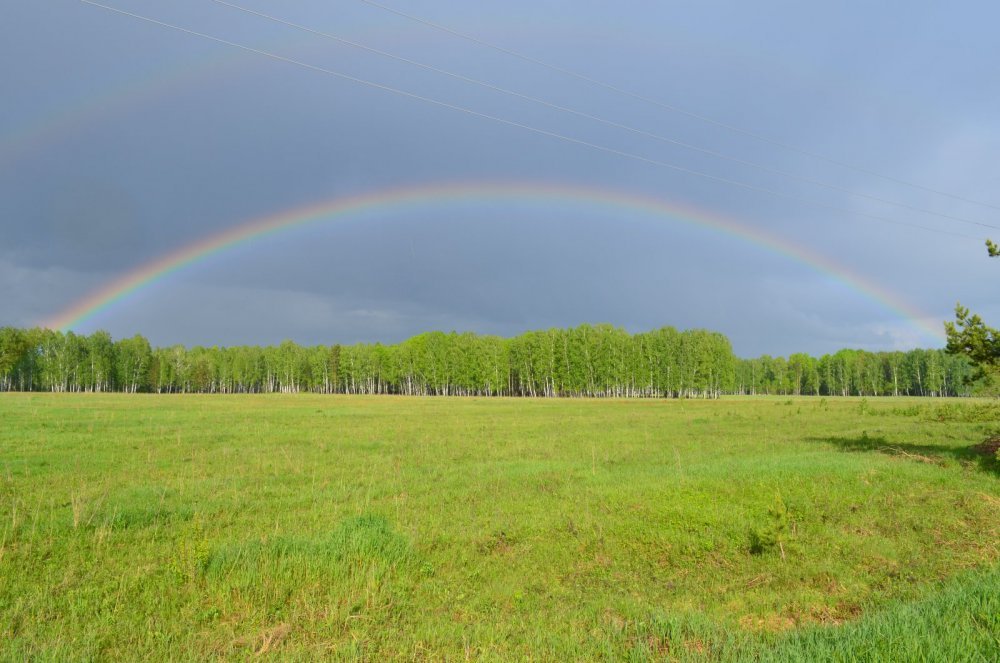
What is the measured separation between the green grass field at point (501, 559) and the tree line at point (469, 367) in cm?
11423

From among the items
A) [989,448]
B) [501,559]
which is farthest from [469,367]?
[501,559]

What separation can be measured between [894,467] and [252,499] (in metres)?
18.9

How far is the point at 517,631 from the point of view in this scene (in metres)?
6.71

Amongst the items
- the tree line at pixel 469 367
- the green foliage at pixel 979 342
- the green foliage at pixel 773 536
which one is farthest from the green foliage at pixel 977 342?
the tree line at pixel 469 367

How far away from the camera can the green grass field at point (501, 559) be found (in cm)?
629

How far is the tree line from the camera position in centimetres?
13100

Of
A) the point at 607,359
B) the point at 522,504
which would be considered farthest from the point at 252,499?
the point at 607,359

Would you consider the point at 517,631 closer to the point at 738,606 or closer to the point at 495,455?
the point at 738,606

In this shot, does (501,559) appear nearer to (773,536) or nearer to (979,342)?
(773,536)

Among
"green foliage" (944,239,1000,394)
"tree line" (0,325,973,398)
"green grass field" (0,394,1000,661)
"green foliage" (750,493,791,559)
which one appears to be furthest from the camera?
"tree line" (0,325,973,398)

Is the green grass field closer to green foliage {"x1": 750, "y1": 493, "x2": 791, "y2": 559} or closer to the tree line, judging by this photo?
green foliage {"x1": 750, "y1": 493, "x2": 791, "y2": 559}

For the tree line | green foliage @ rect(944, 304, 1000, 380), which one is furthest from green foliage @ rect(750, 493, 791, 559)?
the tree line

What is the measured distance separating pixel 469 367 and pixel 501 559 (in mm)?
134164

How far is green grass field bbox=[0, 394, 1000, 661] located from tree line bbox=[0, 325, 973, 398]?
375ft
